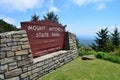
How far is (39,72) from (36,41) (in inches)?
56.5

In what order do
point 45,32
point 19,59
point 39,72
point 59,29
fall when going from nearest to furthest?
point 19,59, point 39,72, point 45,32, point 59,29

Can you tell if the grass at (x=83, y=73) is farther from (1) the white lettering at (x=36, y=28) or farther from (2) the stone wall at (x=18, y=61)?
(1) the white lettering at (x=36, y=28)

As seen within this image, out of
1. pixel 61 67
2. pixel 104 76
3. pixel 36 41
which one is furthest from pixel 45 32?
pixel 104 76

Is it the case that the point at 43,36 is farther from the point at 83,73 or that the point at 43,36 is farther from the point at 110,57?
the point at 110,57

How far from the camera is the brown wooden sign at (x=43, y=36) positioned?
26.7 ft

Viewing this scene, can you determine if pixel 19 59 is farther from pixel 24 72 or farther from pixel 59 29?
pixel 59 29

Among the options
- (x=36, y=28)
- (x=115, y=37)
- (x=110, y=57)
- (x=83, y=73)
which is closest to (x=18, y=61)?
(x=36, y=28)

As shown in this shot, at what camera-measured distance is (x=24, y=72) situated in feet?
23.0

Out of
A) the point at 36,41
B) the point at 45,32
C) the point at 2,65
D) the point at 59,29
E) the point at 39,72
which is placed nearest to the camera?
the point at 2,65

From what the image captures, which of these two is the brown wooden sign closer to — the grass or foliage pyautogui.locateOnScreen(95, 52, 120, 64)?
the grass

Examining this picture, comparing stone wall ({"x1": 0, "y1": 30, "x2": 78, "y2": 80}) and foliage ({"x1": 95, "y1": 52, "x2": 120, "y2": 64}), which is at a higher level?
stone wall ({"x1": 0, "y1": 30, "x2": 78, "y2": 80})

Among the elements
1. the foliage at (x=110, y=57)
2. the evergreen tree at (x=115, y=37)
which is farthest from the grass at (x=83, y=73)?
the evergreen tree at (x=115, y=37)

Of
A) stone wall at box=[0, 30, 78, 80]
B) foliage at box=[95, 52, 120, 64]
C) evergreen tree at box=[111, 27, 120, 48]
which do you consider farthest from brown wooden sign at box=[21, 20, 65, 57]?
evergreen tree at box=[111, 27, 120, 48]

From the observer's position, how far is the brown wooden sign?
8.15 metres
